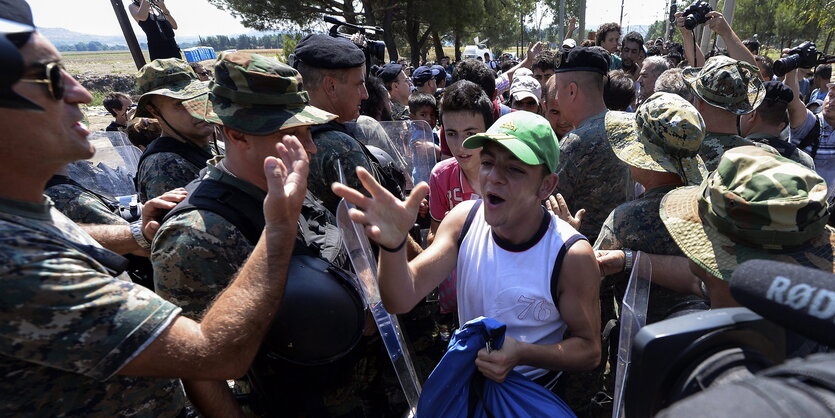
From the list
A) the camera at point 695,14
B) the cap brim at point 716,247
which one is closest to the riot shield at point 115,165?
the cap brim at point 716,247

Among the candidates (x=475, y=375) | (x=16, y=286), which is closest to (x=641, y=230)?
(x=475, y=375)

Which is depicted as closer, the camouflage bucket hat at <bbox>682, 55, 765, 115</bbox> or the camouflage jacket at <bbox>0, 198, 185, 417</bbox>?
the camouflage jacket at <bbox>0, 198, 185, 417</bbox>

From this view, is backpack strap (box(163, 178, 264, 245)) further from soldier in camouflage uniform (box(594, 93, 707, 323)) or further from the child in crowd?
soldier in camouflage uniform (box(594, 93, 707, 323))

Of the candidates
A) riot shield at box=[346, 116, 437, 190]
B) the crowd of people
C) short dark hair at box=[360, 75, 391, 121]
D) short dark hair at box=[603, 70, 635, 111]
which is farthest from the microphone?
short dark hair at box=[360, 75, 391, 121]

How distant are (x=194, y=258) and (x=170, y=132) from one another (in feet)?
6.09

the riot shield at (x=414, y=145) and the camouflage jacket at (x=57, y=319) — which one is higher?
the camouflage jacket at (x=57, y=319)

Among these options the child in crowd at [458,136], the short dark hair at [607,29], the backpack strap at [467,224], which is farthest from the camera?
the short dark hair at [607,29]

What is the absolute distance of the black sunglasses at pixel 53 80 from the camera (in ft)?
3.76

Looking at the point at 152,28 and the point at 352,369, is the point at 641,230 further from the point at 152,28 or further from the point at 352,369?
the point at 152,28

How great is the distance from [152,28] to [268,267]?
6.68m

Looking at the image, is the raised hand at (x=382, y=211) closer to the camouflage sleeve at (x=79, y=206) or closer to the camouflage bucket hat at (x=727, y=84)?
the camouflage sleeve at (x=79, y=206)

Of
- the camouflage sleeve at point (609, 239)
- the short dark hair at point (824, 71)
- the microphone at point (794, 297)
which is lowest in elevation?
the short dark hair at point (824, 71)

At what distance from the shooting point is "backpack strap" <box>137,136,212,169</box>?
280 cm

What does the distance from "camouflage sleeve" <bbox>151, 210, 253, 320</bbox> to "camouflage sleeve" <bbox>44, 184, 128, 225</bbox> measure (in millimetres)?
1259
